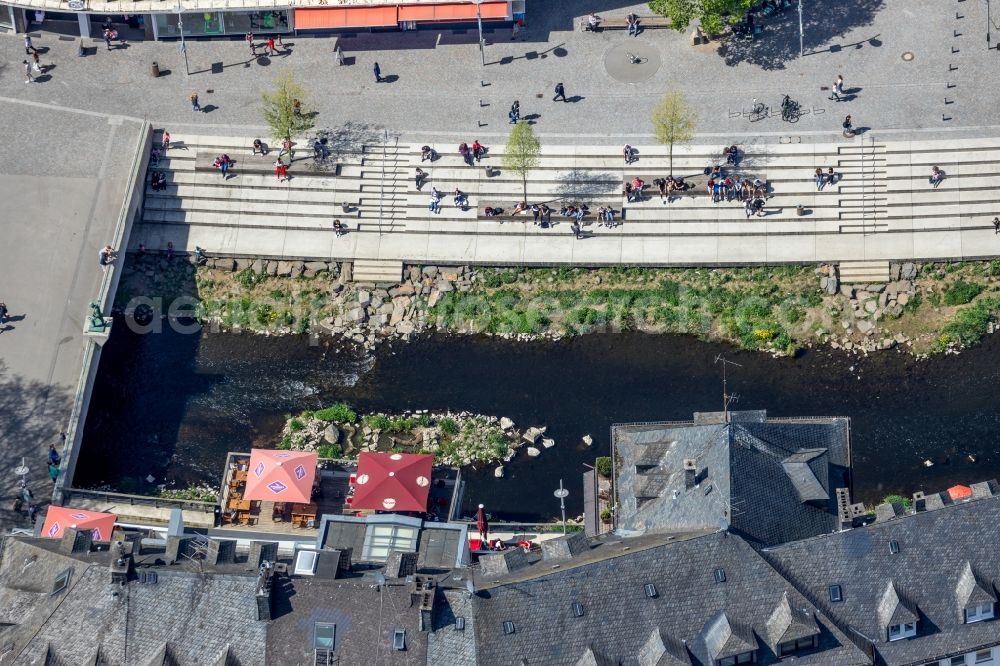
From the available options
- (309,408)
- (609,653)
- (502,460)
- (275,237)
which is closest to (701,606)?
(609,653)

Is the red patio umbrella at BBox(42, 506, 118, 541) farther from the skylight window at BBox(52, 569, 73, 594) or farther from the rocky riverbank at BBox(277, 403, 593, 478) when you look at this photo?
the rocky riverbank at BBox(277, 403, 593, 478)

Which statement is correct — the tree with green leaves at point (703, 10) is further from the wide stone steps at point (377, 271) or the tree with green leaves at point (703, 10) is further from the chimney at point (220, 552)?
the chimney at point (220, 552)

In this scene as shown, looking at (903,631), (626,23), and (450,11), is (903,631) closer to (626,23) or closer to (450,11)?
(626,23)

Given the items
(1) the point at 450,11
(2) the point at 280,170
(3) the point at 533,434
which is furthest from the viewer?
(1) the point at 450,11

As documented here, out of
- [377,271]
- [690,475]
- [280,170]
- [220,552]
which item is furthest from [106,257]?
[690,475]

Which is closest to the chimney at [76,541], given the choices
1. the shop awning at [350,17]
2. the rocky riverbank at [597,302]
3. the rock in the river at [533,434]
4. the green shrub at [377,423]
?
the green shrub at [377,423]

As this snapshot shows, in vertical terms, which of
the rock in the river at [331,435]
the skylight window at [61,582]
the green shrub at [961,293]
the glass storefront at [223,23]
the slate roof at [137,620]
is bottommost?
the slate roof at [137,620]
